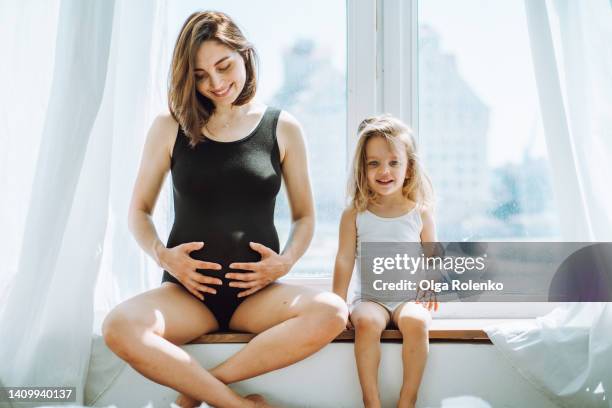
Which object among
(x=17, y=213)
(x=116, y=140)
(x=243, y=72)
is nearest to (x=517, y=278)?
(x=243, y=72)

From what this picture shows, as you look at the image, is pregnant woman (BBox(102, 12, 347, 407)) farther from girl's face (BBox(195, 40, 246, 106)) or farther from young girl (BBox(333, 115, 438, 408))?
young girl (BBox(333, 115, 438, 408))

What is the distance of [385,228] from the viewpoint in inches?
62.5

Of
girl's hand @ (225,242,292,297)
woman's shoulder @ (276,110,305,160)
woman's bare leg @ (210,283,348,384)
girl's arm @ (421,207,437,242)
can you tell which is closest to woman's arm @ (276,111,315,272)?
woman's shoulder @ (276,110,305,160)

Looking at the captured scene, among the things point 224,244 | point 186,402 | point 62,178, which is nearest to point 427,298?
point 224,244

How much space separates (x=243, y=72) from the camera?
1.48m

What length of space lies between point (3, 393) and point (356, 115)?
46.2 inches

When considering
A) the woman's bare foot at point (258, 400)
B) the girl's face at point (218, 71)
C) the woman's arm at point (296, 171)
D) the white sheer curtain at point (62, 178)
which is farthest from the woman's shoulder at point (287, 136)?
the woman's bare foot at point (258, 400)

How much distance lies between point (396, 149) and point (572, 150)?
1.39ft

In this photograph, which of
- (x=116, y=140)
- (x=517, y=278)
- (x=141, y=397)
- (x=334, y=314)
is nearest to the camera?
(x=334, y=314)

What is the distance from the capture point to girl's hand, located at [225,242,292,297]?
1392mm

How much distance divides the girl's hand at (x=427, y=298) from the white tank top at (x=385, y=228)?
0.46ft

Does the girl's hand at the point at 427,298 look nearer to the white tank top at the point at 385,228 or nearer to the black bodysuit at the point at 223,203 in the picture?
the white tank top at the point at 385,228

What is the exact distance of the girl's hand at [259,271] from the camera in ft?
4.57

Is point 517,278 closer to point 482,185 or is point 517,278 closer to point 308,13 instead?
point 482,185
